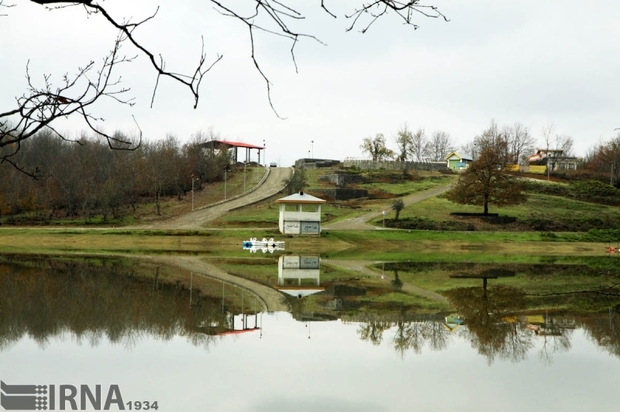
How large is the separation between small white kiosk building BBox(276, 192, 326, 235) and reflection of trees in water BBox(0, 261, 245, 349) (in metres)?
25.3

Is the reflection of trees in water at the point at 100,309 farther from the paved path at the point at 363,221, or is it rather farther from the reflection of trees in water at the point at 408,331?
the paved path at the point at 363,221

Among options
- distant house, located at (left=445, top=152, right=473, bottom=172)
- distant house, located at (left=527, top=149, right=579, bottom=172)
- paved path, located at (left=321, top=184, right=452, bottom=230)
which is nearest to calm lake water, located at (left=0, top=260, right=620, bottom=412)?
paved path, located at (left=321, top=184, right=452, bottom=230)

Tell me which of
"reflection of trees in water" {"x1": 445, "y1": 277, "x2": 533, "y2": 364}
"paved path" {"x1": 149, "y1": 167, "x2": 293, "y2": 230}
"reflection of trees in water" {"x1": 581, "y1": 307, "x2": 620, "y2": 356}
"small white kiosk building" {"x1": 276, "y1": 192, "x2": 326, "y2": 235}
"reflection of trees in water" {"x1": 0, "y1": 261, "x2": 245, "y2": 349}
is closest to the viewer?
"reflection of trees in water" {"x1": 445, "y1": 277, "x2": 533, "y2": 364}

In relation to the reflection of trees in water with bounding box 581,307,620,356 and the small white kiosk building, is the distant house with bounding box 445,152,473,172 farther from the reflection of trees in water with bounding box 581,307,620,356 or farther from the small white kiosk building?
the reflection of trees in water with bounding box 581,307,620,356

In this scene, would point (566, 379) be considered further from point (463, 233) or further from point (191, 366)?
point (463, 233)

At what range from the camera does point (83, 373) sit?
1257 cm

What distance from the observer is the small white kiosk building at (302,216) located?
54.5 meters

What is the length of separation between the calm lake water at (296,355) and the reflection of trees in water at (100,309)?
0.06 m

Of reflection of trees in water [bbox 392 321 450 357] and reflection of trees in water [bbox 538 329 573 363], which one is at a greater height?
reflection of trees in water [bbox 538 329 573 363]

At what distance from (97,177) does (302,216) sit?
3135cm

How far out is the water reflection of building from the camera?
26.6 meters

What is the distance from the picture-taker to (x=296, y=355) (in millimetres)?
14852

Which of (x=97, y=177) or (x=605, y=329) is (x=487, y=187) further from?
(x=605, y=329)

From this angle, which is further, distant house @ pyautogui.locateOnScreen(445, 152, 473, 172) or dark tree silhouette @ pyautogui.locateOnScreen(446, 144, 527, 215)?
distant house @ pyautogui.locateOnScreen(445, 152, 473, 172)
